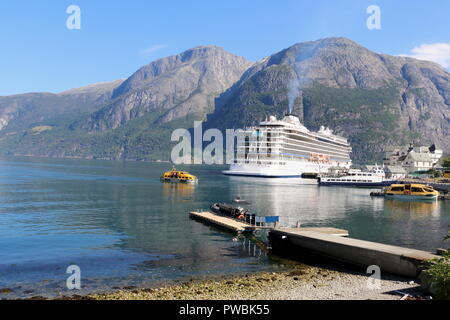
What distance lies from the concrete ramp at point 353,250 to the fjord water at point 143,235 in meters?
2.54

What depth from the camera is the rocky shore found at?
2181 centimetres

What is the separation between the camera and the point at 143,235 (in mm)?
41938

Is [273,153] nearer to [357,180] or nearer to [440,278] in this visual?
[357,180]

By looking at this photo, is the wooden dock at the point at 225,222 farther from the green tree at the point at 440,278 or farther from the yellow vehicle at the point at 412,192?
the yellow vehicle at the point at 412,192

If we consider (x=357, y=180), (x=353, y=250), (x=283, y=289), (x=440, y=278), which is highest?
(x=357, y=180)

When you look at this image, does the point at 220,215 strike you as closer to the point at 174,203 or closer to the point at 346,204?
the point at 174,203

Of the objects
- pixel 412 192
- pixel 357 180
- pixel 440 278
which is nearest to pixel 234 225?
pixel 440 278

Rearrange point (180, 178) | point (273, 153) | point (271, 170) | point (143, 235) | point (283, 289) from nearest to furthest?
1. point (283, 289)
2. point (143, 235)
3. point (180, 178)
4. point (271, 170)
5. point (273, 153)

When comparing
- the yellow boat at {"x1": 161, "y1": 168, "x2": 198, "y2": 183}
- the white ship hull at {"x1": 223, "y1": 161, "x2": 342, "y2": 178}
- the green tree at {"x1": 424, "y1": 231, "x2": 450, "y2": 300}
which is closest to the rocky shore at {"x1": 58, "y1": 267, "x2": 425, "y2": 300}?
the green tree at {"x1": 424, "y1": 231, "x2": 450, "y2": 300}

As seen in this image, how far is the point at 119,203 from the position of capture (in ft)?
226

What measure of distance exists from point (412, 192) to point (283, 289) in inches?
2839

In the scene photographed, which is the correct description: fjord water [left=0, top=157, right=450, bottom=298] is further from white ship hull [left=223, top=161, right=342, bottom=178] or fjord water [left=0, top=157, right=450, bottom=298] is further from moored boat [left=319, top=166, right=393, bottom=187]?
white ship hull [left=223, top=161, right=342, bottom=178]

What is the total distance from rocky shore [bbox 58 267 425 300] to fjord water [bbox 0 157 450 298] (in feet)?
7.77

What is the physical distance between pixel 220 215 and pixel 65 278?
90.9 ft
